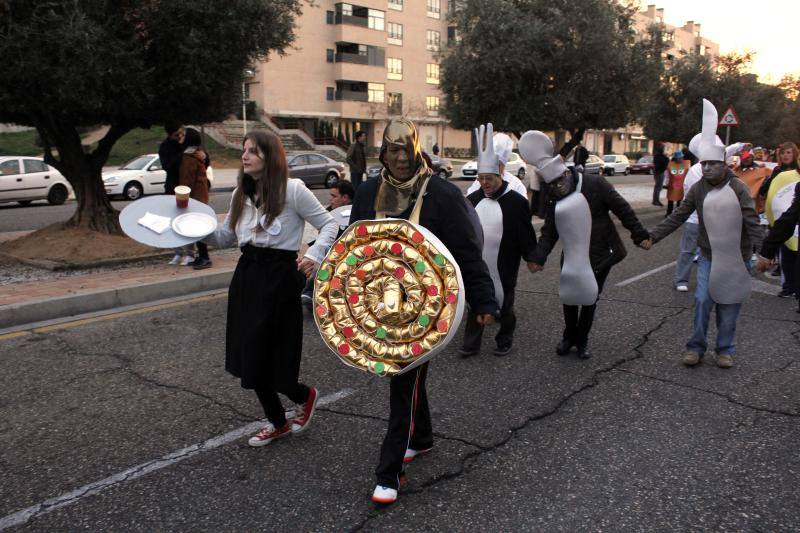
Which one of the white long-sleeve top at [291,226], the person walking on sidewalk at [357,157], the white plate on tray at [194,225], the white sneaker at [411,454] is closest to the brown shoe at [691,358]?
the white sneaker at [411,454]

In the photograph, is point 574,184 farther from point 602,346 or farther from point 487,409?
point 487,409

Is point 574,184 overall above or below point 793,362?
above

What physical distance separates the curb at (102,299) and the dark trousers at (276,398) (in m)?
3.86

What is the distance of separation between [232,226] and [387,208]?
108cm

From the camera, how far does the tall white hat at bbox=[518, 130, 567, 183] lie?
4.89m

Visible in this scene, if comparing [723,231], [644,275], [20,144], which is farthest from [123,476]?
[20,144]

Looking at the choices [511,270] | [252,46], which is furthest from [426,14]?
[511,270]

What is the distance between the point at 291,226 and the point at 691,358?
340 centimetres

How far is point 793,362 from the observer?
203 inches

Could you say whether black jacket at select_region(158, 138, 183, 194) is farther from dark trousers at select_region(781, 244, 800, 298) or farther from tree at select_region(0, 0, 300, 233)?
dark trousers at select_region(781, 244, 800, 298)

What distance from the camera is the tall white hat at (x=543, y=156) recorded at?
489 cm

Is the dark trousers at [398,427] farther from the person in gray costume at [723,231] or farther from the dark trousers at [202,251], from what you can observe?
the dark trousers at [202,251]

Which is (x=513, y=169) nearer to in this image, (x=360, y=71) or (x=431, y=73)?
(x=360, y=71)

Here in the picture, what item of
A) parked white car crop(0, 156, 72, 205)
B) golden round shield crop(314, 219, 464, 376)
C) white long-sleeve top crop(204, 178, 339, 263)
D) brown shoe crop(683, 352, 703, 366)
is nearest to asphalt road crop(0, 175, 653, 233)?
parked white car crop(0, 156, 72, 205)
